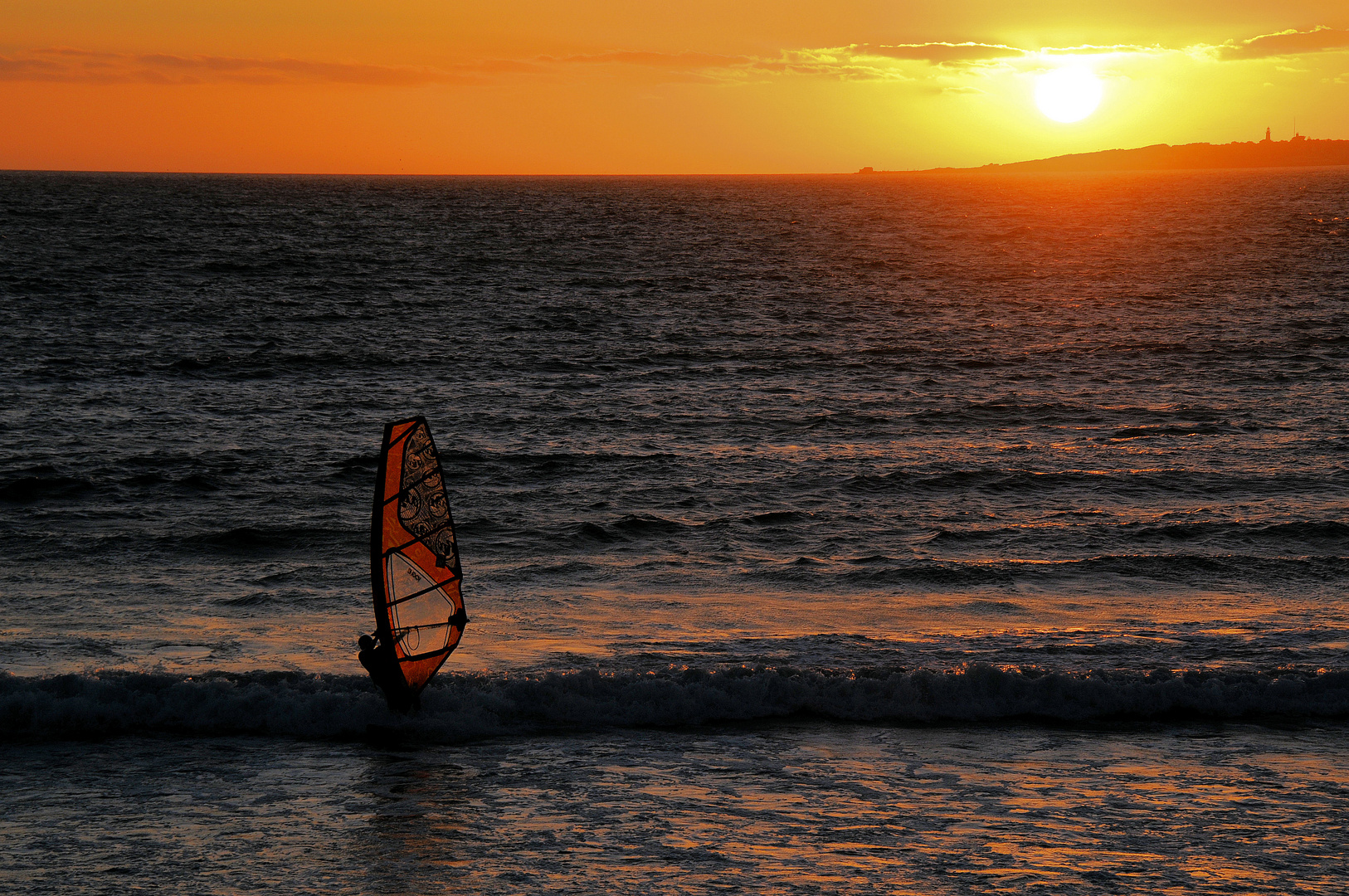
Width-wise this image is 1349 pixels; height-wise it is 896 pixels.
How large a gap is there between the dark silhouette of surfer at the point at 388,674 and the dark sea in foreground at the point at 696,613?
0.69ft

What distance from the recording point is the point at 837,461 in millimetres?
19781

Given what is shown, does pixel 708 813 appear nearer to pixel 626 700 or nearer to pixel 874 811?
pixel 874 811

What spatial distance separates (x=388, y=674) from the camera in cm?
827

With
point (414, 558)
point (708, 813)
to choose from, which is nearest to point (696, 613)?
point (414, 558)

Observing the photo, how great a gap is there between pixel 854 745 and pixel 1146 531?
8.55 metres

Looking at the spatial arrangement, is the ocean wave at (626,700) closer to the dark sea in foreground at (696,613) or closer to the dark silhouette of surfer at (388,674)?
the dark sea in foreground at (696,613)

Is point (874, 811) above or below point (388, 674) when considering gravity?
below

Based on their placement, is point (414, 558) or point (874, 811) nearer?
point (874, 811)

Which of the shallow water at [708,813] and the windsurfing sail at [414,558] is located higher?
the windsurfing sail at [414,558]

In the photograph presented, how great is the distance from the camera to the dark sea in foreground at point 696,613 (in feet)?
21.9

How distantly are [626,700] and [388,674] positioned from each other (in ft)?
6.41

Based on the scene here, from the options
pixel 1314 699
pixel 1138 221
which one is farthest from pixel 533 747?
pixel 1138 221

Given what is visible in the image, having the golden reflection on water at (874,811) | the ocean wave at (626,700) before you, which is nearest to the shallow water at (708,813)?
the golden reflection on water at (874,811)

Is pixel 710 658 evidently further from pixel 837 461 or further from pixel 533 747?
pixel 837 461
